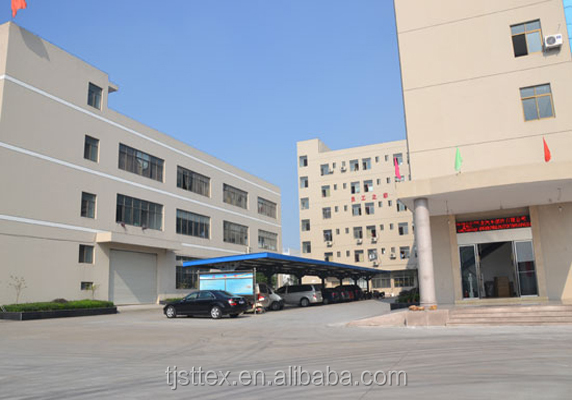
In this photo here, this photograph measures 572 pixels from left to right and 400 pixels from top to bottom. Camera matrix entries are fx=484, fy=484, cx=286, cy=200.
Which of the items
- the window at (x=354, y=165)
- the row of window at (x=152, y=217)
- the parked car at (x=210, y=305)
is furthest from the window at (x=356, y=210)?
the parked car at (x=210, y=305)

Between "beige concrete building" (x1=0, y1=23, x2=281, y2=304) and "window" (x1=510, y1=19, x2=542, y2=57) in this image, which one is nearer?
→ "window" (x1=510, y1=19, x2=542, y2=57)

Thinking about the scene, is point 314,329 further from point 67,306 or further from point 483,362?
point 67,306

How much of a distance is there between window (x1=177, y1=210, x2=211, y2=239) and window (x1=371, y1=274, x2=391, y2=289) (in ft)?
93.5

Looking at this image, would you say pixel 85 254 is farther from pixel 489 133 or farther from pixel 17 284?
pixel 489 133

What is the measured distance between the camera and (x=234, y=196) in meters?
51.3

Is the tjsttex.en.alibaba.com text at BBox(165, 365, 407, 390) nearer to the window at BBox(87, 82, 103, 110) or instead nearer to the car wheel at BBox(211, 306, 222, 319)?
the car wheel at BBox(211, 306, 222, 319)

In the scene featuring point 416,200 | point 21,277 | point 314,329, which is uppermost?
point 416,200

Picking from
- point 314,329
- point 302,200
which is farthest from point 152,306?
point 302,200

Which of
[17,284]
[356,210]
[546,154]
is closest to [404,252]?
[356,210]

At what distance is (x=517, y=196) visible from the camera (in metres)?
18.2

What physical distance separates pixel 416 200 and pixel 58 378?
44.7 ft

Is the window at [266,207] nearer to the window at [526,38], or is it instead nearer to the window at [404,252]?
the window at [404,252]

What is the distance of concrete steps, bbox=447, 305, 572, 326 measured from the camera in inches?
576

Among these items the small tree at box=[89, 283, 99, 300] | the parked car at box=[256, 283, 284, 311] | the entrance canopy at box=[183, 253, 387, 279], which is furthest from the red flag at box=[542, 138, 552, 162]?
the small tree at box=[89, 283, 99, 300]
